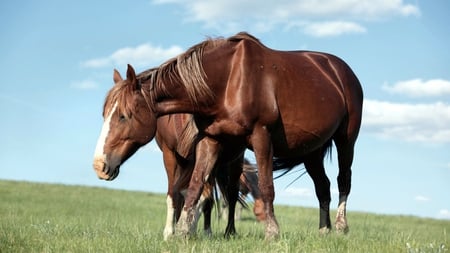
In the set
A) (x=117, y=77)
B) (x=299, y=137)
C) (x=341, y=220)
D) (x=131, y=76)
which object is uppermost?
(x=117, y=77)

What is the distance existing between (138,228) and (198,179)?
411 cm

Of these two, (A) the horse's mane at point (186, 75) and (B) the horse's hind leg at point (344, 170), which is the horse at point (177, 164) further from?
(B) the horse's hind leg at point (344, 170)

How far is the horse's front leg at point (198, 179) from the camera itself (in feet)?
20.4

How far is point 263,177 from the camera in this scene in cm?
621

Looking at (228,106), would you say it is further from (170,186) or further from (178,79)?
(170,186)

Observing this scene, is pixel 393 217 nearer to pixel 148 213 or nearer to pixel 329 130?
pixel 148 213

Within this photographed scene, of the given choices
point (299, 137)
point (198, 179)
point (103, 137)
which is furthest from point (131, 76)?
point (299, 137)

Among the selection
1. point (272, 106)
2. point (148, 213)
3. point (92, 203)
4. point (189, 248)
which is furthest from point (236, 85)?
point (92, 203)

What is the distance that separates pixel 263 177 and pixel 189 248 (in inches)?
52.3

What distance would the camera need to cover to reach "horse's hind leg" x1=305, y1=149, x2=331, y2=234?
27.6 feet

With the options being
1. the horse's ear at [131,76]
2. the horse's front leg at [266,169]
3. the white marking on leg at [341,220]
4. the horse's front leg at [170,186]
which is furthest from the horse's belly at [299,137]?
the horse's front leg at [170,186]

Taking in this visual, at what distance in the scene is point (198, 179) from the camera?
6.39 m

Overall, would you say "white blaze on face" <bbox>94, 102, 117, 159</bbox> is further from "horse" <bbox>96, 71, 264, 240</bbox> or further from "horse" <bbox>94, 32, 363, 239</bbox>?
"horse" <bbox>96, 71, 264, 240</bbox>

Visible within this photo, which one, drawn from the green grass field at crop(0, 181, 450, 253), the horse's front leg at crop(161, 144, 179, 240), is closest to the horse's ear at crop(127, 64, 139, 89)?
the green grass field at crop(0, 181, 450, 253)
